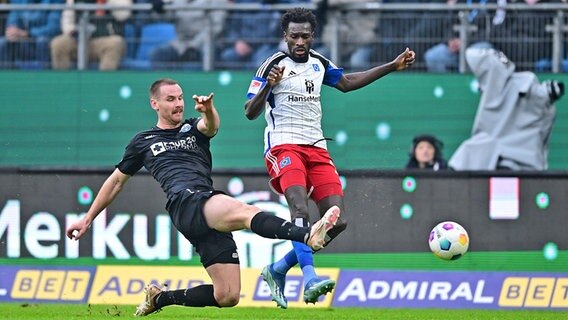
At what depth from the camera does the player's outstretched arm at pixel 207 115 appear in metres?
9.97

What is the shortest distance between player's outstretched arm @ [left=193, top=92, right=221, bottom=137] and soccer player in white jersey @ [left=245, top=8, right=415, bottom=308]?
53cm

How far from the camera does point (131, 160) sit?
35.6 ft

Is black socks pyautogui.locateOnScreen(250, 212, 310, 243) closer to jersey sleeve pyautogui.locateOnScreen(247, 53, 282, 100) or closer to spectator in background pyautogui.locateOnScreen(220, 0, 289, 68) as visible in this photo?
jersey sleeve pyautogui.locateOnScreen(247, 53, 282, 100)

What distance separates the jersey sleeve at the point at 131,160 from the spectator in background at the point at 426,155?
4905mm

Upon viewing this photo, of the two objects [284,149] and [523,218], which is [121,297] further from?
[523,218]

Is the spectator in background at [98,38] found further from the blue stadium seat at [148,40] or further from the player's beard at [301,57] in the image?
the player's beard at [301,57]

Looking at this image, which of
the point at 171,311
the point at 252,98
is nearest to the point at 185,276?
the point at 171,311

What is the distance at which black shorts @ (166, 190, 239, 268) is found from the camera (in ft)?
33.3

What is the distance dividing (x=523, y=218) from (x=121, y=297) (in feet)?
14.6

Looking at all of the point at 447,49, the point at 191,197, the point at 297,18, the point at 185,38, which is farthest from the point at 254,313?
the point at 447,49

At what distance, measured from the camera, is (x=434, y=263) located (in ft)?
45.6

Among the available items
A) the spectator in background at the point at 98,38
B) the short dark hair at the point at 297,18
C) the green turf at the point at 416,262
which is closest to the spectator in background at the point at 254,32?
the spectator in background at the point at 98,38

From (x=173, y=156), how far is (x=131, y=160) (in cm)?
41

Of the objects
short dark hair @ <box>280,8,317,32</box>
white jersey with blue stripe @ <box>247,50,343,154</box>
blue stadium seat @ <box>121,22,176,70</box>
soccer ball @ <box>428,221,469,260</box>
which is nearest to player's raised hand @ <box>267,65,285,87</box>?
white jersey with blue stripe @ <box>247,50,343,154</box>
